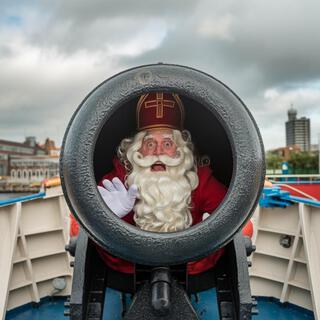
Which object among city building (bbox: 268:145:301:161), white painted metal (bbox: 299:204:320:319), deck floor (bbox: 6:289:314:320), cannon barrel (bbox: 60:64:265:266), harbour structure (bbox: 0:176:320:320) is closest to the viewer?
cannon barrel (bbox: 60:64:265:266)

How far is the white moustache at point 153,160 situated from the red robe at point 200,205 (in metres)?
0.11

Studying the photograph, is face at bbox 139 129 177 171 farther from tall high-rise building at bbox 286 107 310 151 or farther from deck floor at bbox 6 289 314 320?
tall high-rise building at bbox 286 107 310 151

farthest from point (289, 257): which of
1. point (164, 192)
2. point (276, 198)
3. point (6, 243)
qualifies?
point (164, 192)

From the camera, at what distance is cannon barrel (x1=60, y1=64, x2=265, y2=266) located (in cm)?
158

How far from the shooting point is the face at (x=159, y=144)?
202 cm

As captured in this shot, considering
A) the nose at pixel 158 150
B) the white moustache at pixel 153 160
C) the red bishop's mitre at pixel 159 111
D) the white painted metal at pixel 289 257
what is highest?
the red bishop's mitre at pixel 159 111

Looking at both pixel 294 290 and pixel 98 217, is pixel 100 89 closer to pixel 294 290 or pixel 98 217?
pixel 98 217

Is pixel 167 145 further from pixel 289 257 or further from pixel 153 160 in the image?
pixel 289 257

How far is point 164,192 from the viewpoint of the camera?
6.29 ft

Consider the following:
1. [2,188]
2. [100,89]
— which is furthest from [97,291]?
[2,188]

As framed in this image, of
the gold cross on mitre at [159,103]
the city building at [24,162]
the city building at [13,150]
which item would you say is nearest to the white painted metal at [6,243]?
the gold cross on mitre at [159,103]

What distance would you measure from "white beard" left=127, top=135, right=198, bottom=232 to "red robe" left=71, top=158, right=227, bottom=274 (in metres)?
0.05

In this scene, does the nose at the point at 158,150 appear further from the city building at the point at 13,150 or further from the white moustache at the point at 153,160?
the city building at the point at 13,150

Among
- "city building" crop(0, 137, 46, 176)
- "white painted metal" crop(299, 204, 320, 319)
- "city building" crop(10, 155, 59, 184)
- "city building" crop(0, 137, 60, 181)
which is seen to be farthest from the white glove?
"city building" crop(0, 137, 46, 176)
